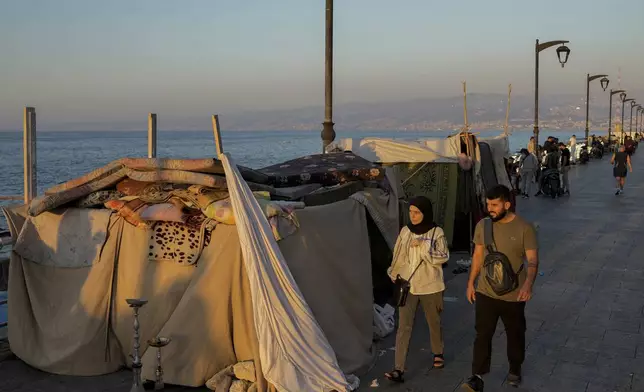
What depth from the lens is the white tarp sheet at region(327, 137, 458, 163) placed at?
1245 cm

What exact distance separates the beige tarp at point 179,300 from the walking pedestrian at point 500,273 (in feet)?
4.57

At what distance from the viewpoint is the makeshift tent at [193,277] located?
627 cm

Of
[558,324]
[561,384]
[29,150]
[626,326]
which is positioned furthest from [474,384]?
[29,150]

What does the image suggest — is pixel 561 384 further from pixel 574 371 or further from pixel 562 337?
pixel 562 337

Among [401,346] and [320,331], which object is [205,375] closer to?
[320,331]

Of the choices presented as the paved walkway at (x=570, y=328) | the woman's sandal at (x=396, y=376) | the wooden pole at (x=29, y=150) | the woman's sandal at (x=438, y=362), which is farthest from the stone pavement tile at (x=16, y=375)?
the woman's sandal at (x=438, y=362)

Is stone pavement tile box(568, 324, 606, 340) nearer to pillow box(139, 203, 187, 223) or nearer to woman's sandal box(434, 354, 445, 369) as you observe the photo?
woman's sandal box(434, 354, 445, 369)

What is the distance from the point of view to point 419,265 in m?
6.41

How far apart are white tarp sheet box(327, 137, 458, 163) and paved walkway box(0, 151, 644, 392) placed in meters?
2.02

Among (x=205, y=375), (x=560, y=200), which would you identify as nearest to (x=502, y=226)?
(x=205, y=375)

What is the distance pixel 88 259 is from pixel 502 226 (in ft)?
13.5

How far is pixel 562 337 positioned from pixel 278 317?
3.64 m

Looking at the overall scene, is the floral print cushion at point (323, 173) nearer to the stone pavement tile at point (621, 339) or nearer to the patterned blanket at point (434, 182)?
the patterned blanket at point (434, 182)

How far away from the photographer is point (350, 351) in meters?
6.96
